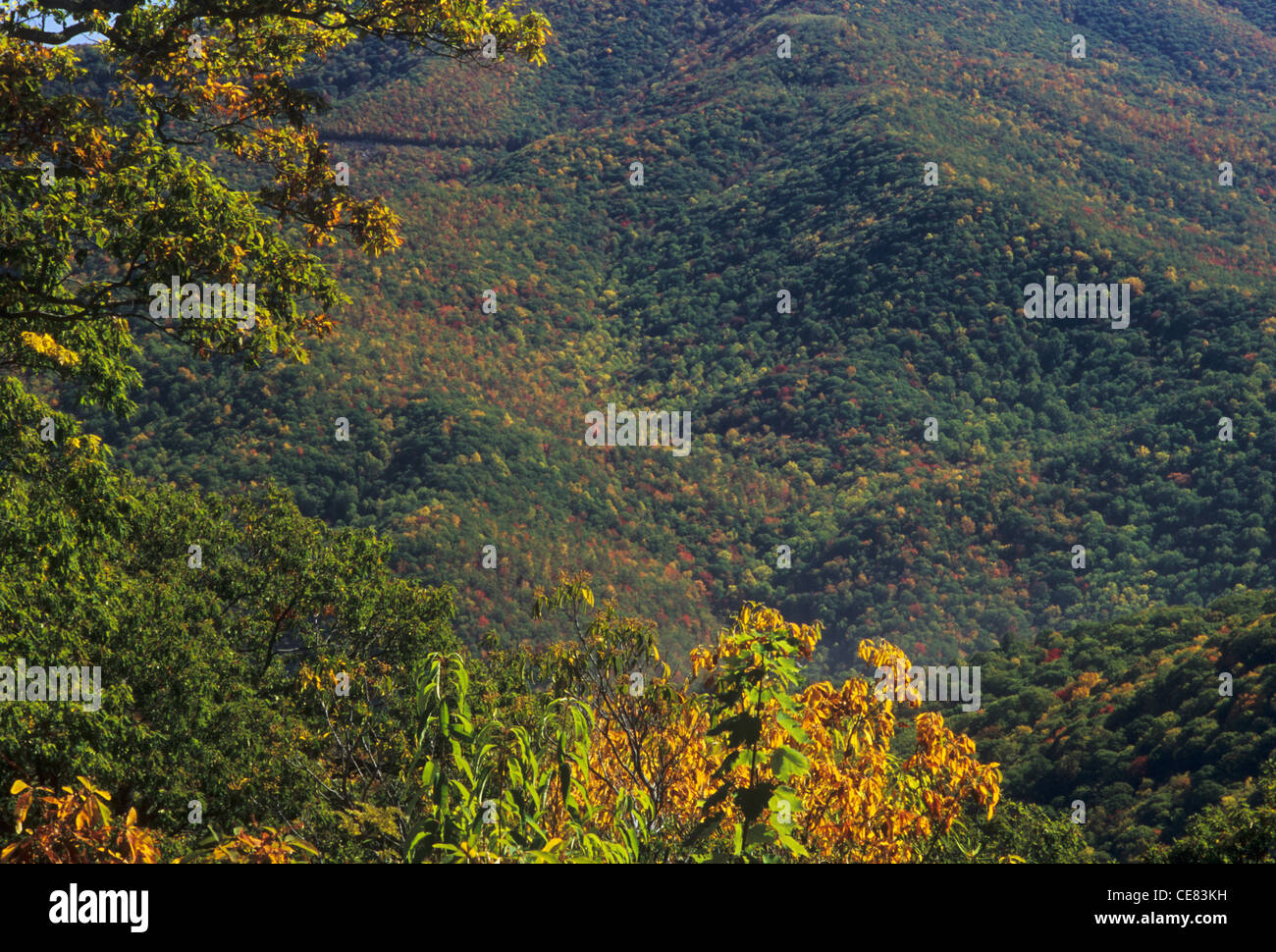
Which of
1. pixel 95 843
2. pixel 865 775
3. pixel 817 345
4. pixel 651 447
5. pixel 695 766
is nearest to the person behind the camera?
pixel 95 843

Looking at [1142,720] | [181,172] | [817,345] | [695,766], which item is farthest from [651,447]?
[181,172]

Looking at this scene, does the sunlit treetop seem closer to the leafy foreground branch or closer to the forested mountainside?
the leafy foreground branch

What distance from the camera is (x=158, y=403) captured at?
194ft

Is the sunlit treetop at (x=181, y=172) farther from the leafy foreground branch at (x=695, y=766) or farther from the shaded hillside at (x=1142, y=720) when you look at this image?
the shaded hillside at (x=1142, y=720)

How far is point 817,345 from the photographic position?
77.9 m

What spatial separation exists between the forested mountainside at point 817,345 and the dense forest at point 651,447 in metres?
0.37

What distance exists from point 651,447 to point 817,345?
14498mm

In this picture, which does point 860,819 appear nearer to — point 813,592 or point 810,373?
point 813,592

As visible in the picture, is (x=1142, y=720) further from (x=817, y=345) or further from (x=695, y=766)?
(x=817, y=345)

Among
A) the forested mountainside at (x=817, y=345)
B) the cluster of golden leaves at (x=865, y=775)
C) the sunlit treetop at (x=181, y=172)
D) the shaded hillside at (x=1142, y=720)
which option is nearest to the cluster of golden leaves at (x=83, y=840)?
the cluster of golden leaves at (x=865, y=775)

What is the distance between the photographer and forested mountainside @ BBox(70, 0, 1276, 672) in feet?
188

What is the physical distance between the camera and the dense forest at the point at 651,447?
27.4ft
